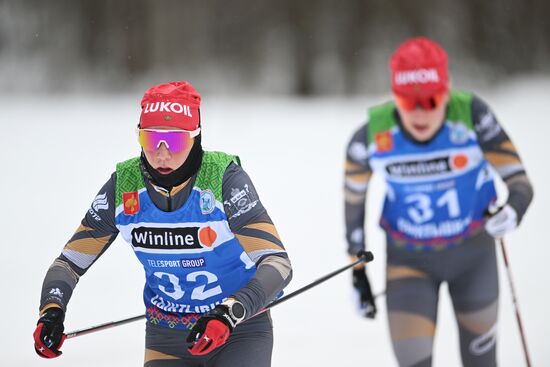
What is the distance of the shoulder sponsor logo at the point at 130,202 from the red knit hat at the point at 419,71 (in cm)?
157

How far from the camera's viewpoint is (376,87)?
20469mm

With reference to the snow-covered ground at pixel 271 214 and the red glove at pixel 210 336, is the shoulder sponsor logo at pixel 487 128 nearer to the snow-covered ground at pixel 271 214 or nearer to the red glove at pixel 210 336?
the snow-covered ground at pixel 271 214

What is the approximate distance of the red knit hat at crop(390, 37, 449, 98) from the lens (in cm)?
465

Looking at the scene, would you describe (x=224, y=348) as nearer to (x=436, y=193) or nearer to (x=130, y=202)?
(x=130, y=202)

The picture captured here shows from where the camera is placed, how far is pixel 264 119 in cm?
1723

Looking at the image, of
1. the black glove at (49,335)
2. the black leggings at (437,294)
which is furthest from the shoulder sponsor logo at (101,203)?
the black leggings at (437,294)

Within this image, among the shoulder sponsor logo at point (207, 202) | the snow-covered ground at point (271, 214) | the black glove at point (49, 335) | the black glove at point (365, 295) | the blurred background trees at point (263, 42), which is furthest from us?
the blurred background trees at point (263, 42)

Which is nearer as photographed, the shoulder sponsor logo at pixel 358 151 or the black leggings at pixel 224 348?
the black leggings at pixel 224 348

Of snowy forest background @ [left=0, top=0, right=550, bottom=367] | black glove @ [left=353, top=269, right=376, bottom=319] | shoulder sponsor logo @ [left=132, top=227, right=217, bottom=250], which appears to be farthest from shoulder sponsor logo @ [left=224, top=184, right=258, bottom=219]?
snowy forest background @ [left=0, top=0, right=550, bottom=367]

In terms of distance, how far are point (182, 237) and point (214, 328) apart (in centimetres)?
51

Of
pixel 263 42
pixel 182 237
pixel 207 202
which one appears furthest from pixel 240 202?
pixel 263 42

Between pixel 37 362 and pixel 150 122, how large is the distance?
126 inches

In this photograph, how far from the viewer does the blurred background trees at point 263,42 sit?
65.2 feet

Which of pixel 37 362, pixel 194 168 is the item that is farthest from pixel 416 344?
pixel 37 362
